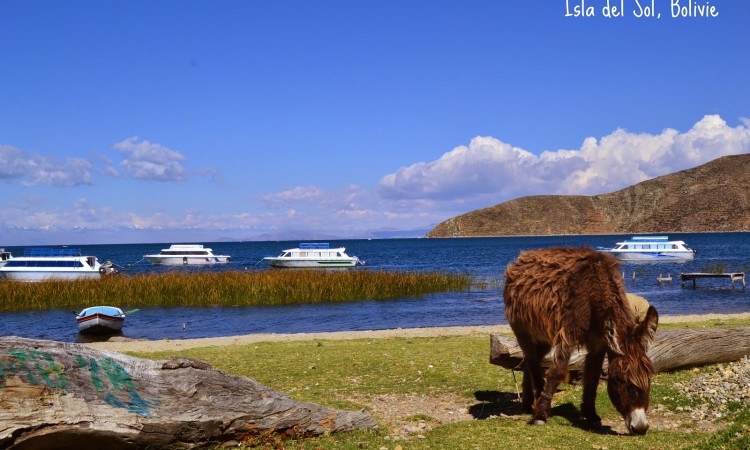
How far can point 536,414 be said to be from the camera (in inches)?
317

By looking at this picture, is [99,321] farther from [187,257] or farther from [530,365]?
[187,257]

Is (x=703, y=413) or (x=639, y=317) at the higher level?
A: (x=639, y=317)

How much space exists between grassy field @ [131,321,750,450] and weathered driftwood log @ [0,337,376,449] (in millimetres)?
322

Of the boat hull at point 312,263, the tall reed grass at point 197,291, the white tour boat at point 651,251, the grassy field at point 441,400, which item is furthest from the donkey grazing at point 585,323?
the white tour boat at point 651,251

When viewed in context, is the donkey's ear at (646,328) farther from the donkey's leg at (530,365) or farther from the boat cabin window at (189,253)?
the boat cabin window at (189,253)

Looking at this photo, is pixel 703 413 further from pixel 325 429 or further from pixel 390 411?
pixel 325 429

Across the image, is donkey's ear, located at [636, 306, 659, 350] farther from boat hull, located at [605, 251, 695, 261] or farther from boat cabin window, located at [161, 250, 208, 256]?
boat cabin window, located at [161, 250, 208, 256]

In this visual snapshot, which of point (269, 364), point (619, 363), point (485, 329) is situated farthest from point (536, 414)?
point (485, 329)

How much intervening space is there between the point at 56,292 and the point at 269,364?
27875 mm

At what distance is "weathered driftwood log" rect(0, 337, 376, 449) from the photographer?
6.05 m

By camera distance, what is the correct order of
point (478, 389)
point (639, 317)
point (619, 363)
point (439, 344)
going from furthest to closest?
point (439, 344) → point (478, 389) → point (639, 317) → point (619, 363)

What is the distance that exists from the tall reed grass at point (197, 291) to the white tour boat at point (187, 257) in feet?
189

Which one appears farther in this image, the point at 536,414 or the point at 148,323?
the point at 148,323

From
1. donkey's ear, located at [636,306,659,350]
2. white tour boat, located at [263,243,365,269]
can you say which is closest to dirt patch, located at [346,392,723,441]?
donkey's ear, located at [636,306,659,350]
